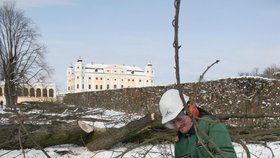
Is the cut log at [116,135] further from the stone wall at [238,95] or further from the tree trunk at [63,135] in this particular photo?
the stone wall at [238,95]

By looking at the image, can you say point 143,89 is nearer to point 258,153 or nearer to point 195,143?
Result: point 258,153

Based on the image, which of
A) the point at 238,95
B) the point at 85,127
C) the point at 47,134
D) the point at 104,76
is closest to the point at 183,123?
the point at 85,127

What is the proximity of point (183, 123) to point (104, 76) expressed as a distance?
10584 cm

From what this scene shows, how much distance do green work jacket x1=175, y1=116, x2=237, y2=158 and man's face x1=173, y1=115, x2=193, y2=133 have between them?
4 centimetres

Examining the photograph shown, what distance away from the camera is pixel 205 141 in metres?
2.16

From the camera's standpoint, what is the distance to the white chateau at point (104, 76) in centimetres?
10212

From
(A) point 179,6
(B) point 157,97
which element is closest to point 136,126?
(A) point 179,6

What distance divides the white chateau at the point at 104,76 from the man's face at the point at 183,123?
3846 inches

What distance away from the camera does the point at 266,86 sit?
9.64m

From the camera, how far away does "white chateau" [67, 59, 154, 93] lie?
10212 centimetres

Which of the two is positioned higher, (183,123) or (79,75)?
(79,75)

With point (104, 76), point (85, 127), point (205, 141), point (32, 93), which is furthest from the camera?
point (104, 76)

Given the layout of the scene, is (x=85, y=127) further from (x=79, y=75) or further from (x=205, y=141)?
(x=79, y=75)

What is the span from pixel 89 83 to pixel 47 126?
97.5 meters
